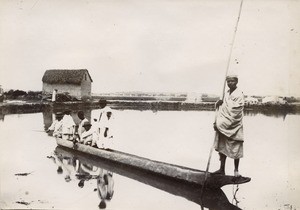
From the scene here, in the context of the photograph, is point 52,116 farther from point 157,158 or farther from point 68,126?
point 157,158

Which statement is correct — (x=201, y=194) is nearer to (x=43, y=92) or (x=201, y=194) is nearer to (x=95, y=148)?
(x=95, y=148)

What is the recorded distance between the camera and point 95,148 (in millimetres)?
3090

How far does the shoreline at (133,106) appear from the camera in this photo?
275 cm

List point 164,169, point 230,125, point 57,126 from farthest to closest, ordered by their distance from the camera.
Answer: point 57,126, point 164,169, point 230,125

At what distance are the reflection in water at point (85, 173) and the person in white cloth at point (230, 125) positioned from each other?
2.39 feet

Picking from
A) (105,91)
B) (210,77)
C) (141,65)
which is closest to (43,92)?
(105,91)

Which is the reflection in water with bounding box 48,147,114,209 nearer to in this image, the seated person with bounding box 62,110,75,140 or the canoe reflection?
the canoe reflection

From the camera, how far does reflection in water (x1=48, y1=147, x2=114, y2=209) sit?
2.82m

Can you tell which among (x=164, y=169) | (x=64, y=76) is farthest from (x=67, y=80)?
(x=164, y=169)

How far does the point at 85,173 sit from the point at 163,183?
0.57 metres

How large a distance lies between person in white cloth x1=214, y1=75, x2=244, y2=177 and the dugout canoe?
89 millimetres

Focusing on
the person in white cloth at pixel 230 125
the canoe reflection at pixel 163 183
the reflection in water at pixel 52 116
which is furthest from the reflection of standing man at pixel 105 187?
the person in white cloth at pixel 230 125

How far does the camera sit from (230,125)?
2.60 m

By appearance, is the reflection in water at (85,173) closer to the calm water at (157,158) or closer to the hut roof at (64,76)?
the calm water at (157,158)
